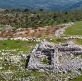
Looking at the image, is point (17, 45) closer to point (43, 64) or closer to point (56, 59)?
point (56, 59)

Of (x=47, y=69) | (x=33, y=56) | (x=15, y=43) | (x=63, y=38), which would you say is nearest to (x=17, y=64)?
(x=33, y=56)

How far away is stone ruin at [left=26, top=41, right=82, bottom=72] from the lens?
41.8 metres

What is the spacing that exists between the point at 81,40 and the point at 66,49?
37.6 feet

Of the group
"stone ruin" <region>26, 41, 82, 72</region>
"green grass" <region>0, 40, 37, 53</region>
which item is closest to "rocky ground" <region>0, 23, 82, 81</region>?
"stone ruin" <region>26, 41, 82, 72</region>

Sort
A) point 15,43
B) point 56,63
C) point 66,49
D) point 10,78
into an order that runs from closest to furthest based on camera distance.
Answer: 1. point 10,78
2. point 56,63
3. point 66,49
4. point 15,43

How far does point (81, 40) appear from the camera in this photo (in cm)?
6022

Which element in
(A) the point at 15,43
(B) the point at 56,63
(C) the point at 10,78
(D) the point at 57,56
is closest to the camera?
(C) the point at 10,78

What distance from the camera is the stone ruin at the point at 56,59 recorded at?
Answer: 137 ft

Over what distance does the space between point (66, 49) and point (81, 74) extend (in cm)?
983

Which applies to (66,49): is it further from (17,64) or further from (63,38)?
(63,38)

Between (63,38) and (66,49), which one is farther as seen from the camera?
(63,38)

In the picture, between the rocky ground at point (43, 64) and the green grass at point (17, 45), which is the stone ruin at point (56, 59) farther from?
the green grass at point (17, 45)

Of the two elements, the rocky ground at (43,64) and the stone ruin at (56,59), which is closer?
the rocky ground at (43,64)

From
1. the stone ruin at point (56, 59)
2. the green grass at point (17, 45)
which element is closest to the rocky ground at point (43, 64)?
the stone ruin at point (56, 59)
